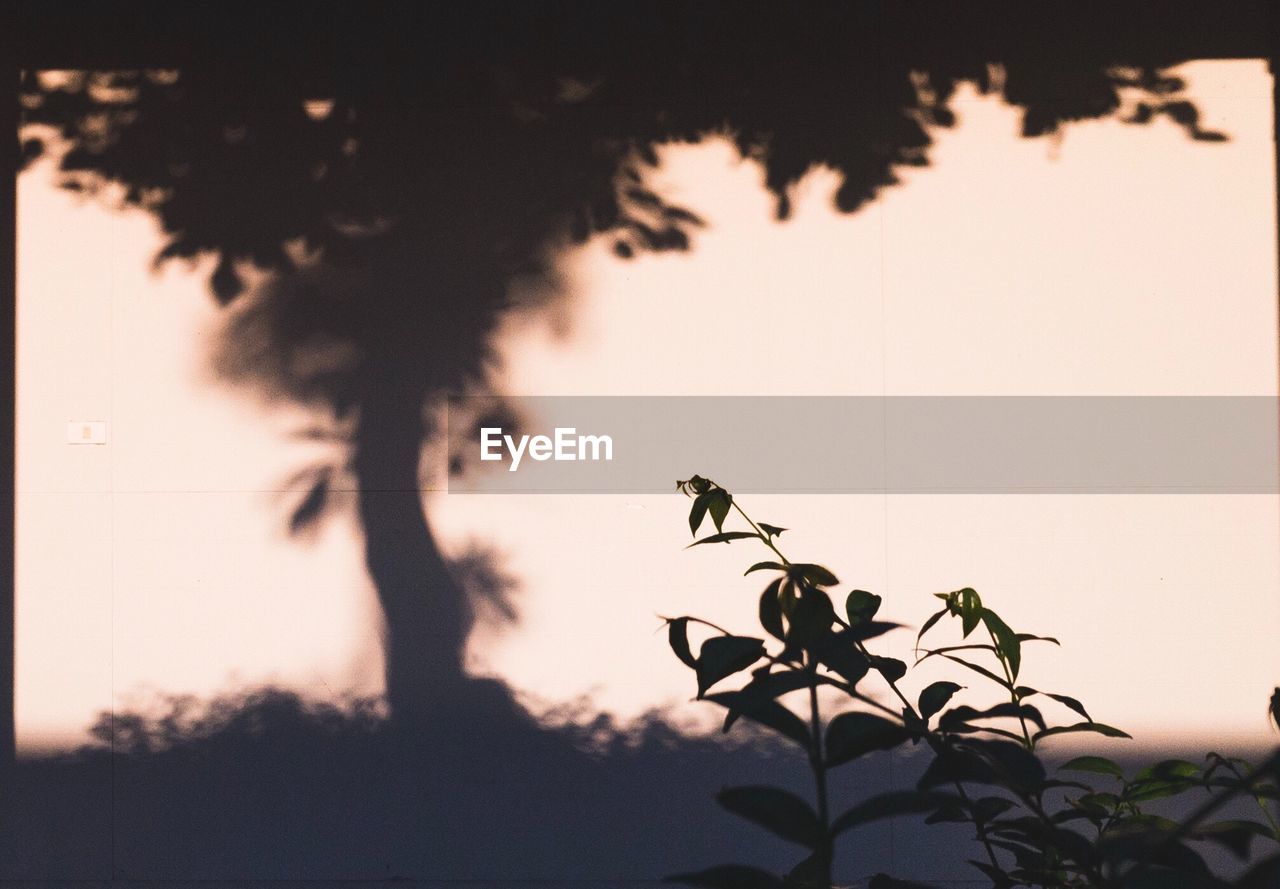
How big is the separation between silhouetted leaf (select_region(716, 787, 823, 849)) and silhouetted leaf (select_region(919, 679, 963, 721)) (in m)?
0.44

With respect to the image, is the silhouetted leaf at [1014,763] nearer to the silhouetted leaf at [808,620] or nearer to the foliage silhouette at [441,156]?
the silhouetted leaf at [808,620]

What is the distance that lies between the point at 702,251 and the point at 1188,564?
211cm

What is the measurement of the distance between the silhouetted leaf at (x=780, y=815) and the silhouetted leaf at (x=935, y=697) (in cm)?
44

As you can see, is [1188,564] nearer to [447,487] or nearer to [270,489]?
[447,487]

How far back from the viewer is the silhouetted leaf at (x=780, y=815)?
0.73 meters

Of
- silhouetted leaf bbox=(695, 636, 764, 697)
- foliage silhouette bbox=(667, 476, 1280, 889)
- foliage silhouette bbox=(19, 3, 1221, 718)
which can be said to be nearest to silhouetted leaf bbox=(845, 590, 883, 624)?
foliage silhouette bbox=(667, 476, 1280, 889)

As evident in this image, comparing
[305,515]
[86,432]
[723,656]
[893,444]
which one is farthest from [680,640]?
[86,432]

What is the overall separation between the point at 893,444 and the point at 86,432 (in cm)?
298

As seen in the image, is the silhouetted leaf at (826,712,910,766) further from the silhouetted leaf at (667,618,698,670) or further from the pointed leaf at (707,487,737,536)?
the pointed leaf at (707,487,737,536)

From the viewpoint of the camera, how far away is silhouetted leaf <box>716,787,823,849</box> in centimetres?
73

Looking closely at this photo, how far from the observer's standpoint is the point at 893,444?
4.05m

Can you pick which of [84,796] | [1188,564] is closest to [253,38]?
[84,796]

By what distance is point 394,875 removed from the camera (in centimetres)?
409

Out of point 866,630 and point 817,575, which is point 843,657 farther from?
point 817,575
